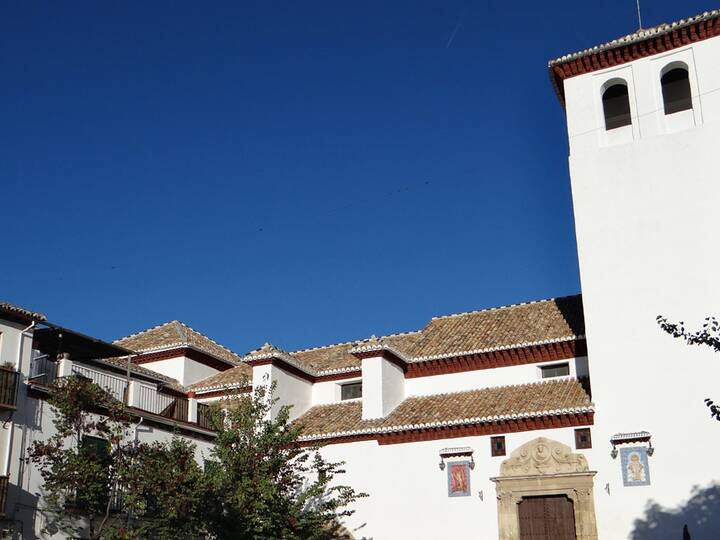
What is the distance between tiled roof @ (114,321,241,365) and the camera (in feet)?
97.2

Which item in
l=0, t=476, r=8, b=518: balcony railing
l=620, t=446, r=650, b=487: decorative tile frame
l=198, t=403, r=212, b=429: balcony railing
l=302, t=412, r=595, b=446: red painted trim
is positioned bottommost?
l=0, t=476, r=8, b=518: balcony railing

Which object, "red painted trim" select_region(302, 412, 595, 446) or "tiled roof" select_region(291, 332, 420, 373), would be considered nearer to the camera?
"red painted trim" select_region(302, 412, 595, 446)

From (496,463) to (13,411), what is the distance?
11853mm

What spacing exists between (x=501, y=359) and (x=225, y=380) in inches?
374

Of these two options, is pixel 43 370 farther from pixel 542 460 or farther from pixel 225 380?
pixel 542 460

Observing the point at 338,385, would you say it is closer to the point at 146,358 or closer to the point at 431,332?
the point at 431,332

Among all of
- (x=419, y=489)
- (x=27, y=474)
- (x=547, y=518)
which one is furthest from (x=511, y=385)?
(x=27, y=474)

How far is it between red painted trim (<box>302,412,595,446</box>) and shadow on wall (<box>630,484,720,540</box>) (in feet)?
8.83

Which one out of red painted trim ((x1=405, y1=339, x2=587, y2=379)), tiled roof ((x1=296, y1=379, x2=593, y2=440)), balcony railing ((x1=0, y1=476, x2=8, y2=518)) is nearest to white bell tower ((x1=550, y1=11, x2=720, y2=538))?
tiled roof ((x1=296, y1=379, x2=593, y2=440))

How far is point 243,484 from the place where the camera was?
18.4 meters

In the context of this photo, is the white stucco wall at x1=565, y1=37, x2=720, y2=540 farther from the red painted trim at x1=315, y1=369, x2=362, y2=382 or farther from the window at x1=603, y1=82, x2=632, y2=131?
the red painted trim at x1=315, y1=369, x2=362, y2=382

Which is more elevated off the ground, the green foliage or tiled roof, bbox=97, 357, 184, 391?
tiled roof, bbox=97, 357, 184, 391

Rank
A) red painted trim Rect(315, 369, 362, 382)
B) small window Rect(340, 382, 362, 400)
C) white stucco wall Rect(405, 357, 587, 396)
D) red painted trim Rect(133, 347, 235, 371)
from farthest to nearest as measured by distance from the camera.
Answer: red painted trim Rect(133, 347, 235, 371) → small window Rect(340, 382, 362, 400) → red painted trim Rect(315, 369, 362, 382) → white stucco wall Rect(405, 357, 587, 396)

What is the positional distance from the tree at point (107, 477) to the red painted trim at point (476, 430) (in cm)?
450
